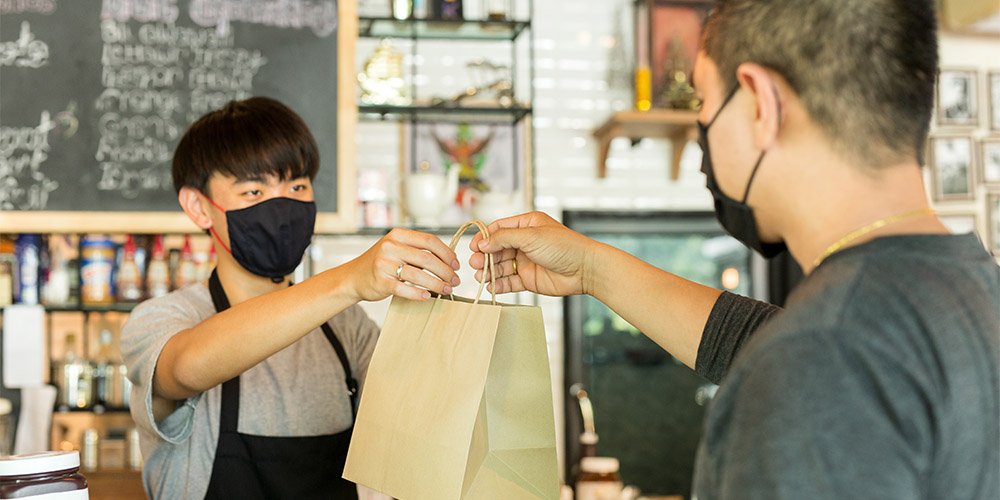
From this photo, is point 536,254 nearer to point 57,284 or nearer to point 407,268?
point 407,268

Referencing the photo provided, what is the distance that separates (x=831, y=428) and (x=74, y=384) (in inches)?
113

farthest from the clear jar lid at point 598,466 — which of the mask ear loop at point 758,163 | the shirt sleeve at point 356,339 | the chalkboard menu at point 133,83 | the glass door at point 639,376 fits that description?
the mask ear loop at point 758,163

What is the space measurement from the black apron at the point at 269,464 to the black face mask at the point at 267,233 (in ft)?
0.36

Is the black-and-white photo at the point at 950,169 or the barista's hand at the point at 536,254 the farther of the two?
the black-and-white photo at the point at 950,169

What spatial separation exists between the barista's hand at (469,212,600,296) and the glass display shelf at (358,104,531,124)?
5.74 feet

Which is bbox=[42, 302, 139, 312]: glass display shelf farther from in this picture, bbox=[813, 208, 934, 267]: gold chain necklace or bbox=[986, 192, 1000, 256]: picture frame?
bbox=[986, 192, 1000, 256]: picture frame

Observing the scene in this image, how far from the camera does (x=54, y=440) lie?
2859 millimetres

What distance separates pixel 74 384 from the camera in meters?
2.86

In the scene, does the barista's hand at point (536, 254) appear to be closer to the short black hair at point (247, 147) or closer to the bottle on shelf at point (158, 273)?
the short black hair at point (247, 147)

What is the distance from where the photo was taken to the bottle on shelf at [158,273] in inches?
113

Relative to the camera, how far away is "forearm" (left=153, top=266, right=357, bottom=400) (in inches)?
46.9

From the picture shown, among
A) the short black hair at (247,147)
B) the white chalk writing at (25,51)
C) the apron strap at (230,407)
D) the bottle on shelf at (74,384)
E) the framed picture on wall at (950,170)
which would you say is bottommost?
the bottle on shelf at (74,384)

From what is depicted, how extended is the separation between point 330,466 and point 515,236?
2.00 ft

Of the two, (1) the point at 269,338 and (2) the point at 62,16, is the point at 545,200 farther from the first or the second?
(1) the point at 269,338
